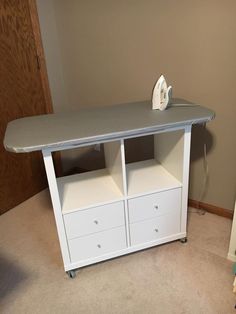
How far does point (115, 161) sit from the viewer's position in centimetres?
152

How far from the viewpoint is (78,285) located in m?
1.50

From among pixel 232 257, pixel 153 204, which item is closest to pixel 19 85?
pixel 153 204

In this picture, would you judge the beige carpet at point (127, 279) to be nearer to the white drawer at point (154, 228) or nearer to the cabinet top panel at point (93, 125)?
the white drawer at point (154, 228)

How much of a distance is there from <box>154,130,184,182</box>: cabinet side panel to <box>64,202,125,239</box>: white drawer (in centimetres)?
39

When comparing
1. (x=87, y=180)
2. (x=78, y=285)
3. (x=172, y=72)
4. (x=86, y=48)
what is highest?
(x=86, y=48)

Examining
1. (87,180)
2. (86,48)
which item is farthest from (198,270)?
(86,48)

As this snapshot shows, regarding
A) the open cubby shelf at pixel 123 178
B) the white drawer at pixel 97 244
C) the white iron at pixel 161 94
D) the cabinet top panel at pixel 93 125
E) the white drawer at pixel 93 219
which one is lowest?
the white drawer at pixel 97 244

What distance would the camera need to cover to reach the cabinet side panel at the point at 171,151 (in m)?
1.50

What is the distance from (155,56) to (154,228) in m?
1.16

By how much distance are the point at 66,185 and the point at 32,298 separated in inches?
25.0

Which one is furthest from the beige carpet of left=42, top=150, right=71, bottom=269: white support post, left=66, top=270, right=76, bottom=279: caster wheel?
left=42, top=150, right=71, bottom=269: white support post

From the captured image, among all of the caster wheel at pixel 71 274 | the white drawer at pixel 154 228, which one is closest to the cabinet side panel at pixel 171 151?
the white drawer at pixel 154 228

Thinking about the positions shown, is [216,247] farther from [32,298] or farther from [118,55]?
[118,55]

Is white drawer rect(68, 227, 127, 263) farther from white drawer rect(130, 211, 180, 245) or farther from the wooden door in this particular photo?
the wooden door
